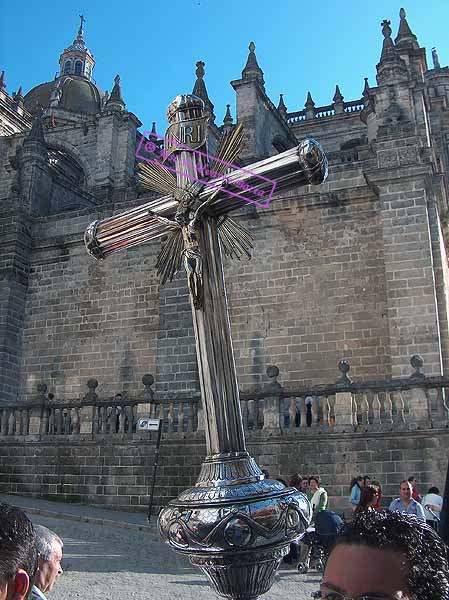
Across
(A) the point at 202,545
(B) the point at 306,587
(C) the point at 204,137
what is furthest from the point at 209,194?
(B) the point at 306,587

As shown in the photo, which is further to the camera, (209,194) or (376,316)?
(376,316)

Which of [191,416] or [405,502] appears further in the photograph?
[191,416]

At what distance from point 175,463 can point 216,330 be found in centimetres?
981

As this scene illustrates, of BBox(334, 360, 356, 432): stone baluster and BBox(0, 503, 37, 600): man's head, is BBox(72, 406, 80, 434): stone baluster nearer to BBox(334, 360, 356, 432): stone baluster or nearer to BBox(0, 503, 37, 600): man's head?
BBox(334, 360, 356, 432): stone baluster

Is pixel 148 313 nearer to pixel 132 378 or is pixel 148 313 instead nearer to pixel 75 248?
pixel 132 378

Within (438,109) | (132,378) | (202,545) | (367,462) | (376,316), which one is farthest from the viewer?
(438,109)

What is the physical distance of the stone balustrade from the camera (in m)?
10.6

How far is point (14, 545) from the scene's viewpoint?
1.52 metres

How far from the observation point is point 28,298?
60.7 ft

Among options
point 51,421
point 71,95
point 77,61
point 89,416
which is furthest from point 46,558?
point 77,61

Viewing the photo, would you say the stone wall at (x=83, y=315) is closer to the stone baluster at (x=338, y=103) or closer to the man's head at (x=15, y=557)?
the man's head at (x=15, y=557)

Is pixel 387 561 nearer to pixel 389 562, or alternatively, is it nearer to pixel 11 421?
pixel 389 562

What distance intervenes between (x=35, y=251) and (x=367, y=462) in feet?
40.8

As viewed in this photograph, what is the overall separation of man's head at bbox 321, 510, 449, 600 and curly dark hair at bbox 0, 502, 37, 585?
738 millimetres
